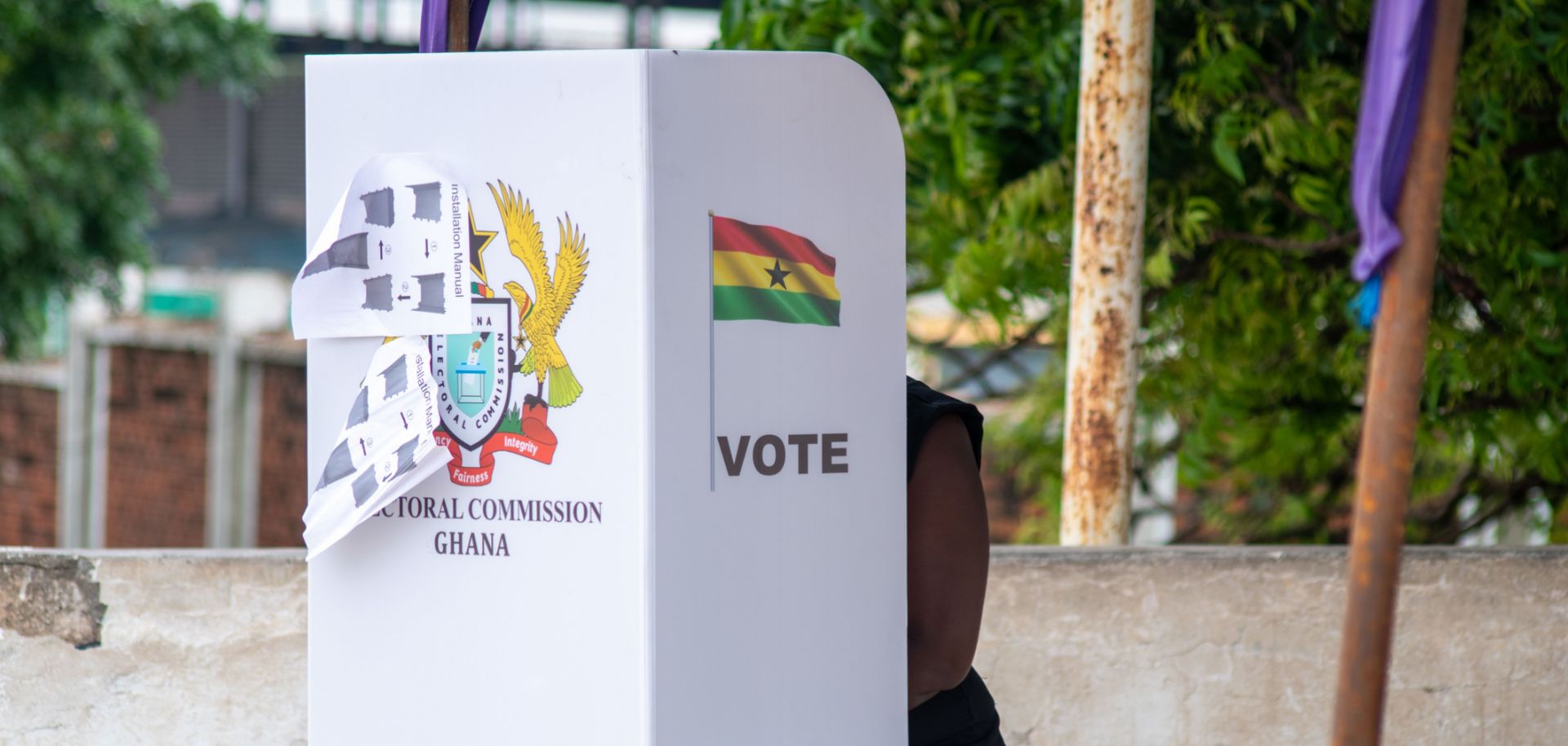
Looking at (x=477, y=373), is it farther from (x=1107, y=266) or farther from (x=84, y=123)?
(x=84, y=123)

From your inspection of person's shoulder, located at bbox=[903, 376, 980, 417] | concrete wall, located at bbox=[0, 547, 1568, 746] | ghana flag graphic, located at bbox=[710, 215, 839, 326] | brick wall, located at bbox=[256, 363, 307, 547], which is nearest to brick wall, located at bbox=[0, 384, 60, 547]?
brick wall, located at bbox=[256, 363, 307, 547]

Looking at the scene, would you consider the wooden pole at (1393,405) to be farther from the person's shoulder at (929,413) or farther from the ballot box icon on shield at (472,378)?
the ballot box icon on shield at (472,378)

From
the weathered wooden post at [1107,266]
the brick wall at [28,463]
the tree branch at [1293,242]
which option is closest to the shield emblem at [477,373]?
the weathered wooden post at [1107,266]

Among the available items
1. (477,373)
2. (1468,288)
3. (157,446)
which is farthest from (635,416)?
(157,446)

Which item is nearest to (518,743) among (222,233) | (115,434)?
(115,434)

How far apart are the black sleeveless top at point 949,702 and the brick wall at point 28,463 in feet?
45.8

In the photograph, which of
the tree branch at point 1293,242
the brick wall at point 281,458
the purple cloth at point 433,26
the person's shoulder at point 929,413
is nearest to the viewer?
the person's shoulder at point 929,413

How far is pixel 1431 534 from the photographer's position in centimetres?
670

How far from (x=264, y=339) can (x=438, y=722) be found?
12154 mm

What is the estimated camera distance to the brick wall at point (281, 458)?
13.3 metres

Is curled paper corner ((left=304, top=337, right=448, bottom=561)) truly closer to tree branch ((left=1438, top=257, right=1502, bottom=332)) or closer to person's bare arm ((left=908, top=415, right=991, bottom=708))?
person's bare arm ((left=908, top=415, right=991, bottom=708))

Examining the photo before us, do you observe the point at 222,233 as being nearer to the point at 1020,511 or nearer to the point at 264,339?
the point at 264,339

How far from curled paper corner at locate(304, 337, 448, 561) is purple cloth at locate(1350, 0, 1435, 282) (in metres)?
1.24

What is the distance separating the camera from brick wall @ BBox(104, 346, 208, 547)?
45.2ft
